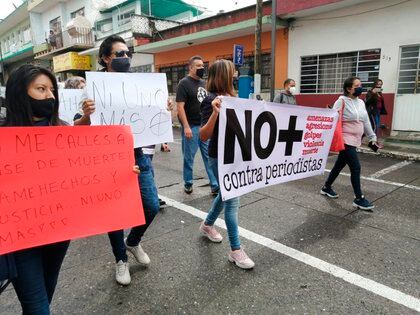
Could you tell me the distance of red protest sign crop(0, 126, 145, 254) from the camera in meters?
1.67

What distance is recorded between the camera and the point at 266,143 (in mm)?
3133

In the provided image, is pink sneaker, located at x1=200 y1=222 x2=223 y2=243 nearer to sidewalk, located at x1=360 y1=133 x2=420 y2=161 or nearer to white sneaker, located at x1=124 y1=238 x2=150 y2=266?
white sneaker, located at x1=124 y1=238 x2=150 y2=266

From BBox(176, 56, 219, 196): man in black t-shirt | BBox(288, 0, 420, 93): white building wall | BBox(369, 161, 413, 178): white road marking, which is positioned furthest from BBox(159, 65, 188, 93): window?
BBox(176, 56, 219, 196): man in black t-shirt

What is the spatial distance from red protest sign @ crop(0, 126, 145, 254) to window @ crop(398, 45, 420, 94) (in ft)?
30.5

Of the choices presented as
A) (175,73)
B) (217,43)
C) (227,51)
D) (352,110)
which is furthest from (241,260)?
(175,73)

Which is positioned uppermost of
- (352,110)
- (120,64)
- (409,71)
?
(409,71)

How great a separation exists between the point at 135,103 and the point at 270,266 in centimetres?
182

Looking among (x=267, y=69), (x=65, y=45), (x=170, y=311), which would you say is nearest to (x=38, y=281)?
(x=170, y=311)

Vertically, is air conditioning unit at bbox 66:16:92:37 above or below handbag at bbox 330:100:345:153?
above

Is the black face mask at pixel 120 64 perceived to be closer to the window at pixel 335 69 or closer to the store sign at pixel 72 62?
the window at pixel 335 69

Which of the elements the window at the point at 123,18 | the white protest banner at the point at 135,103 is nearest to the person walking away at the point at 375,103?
the white protest banner at the point at 135,103

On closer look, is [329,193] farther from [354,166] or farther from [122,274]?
[122,274]

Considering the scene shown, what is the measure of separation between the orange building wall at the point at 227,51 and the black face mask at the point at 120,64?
10230 mm

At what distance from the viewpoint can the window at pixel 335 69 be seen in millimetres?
9828
